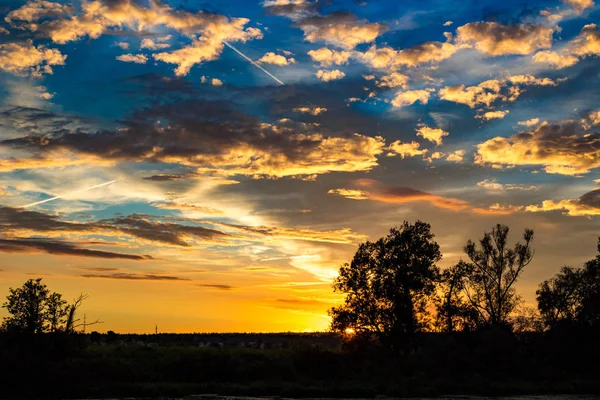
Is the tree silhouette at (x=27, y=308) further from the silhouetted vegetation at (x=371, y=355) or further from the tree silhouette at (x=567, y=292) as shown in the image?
the tree silhouette at (x=567, y=292)

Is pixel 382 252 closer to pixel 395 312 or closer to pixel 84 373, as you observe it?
pixel 395 312

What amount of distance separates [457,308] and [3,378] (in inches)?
2044

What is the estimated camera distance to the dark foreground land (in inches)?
2271

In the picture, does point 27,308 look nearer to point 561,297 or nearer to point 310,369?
point 310,369

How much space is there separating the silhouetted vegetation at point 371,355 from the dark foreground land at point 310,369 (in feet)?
0.39

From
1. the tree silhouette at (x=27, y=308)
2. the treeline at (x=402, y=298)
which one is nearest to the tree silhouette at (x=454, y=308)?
the treeline at (x=402, y=298)

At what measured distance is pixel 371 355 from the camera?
74438mm

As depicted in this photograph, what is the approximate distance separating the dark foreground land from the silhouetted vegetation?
0.12 meters

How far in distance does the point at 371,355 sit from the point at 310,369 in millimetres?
7219

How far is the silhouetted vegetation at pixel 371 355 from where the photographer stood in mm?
59969

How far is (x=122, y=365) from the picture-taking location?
2616 inches

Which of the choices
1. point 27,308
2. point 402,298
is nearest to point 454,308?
point 402,298

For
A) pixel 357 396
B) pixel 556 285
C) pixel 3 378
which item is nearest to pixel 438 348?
pixel 357 396

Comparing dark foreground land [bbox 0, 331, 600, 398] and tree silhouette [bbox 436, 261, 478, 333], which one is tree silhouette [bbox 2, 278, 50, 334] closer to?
dark foreground land [bbox 0, 331, 600, 398]
